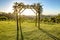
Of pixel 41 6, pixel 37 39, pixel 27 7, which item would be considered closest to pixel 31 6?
pixel 27 7

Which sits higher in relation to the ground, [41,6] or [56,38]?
[41,6]

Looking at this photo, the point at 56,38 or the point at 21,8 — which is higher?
the point at 21,8

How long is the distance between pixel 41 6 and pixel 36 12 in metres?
1.22

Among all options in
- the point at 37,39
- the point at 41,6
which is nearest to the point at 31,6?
the point at 41,6

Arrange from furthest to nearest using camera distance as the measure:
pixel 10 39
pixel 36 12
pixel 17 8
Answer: pixel 36 12
pixel 17 8
pixel 10 39

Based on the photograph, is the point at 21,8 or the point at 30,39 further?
the point at 21,8

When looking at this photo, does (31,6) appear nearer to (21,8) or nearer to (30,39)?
(21,8)

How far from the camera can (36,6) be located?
1617 centimetres

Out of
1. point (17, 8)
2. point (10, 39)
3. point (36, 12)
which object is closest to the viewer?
point (10, 39)

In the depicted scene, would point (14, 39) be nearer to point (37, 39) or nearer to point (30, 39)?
point (30, 39)

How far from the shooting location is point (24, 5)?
52.0ft

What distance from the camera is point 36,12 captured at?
16.6 m

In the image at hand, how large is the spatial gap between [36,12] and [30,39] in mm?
6845

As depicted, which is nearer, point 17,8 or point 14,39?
point 14,39
